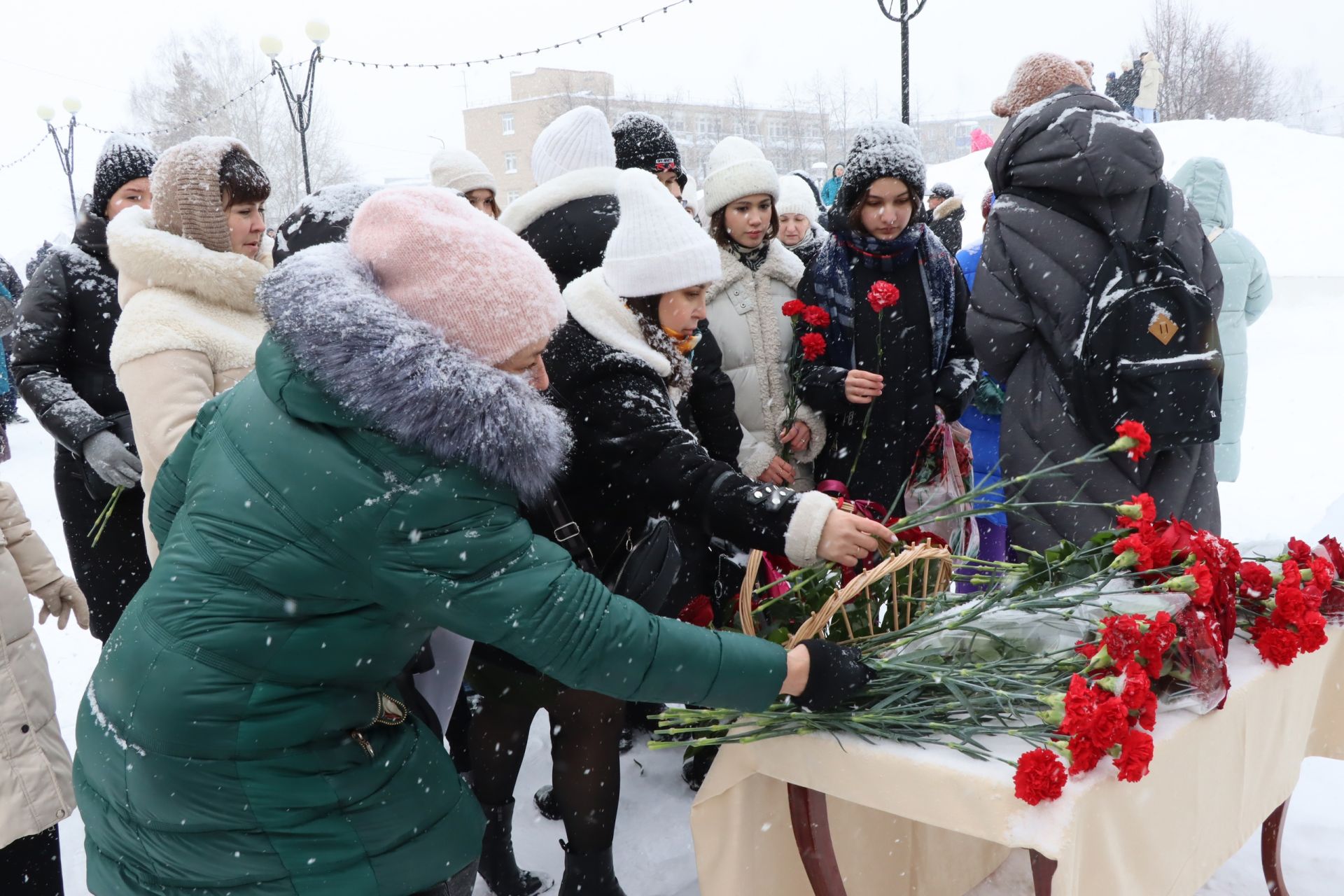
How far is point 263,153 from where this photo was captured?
3403 cm

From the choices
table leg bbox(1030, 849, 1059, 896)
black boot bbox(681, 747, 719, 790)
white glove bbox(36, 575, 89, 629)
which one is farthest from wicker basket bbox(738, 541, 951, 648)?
white glove bbox(36, 575, 89, 629)

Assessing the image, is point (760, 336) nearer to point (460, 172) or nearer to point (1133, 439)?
point (1133, 439)

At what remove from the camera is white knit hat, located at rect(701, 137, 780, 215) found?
3.58 meters

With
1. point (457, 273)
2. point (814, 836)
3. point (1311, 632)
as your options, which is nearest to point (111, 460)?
point (457, 273)

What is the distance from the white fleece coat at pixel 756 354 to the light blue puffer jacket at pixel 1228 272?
2145 mm

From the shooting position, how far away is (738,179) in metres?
3.58

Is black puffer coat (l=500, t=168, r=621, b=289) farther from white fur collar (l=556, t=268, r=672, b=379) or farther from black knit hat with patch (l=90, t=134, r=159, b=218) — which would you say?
black knit hat with patch (l=90, t=134, r=159, b=218)

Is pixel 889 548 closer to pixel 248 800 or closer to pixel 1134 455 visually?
pixel 1134 455

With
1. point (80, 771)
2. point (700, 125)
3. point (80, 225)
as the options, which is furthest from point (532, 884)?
point (700, 125)

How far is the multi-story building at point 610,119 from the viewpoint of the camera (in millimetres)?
41625

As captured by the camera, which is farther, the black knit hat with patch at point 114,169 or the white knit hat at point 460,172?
the white knit hat at point 460,172

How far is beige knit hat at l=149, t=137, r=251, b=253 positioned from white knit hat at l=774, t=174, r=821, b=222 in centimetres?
302

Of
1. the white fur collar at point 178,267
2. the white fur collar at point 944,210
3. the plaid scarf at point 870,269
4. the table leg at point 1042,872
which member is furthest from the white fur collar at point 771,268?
the white fur collar at point 944,210

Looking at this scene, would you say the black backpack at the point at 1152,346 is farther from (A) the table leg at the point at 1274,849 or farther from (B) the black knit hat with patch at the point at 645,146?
(B) the black knit hat with patch at the point at 645,146
